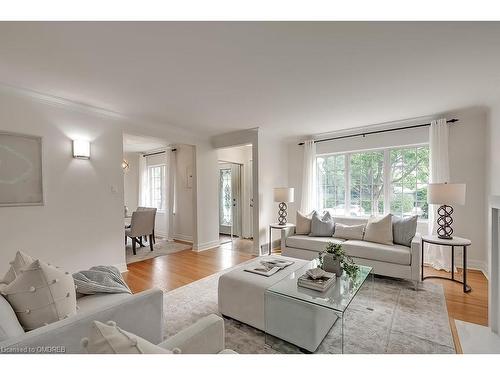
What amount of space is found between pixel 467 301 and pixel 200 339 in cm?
304

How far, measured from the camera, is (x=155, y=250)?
4891 mm

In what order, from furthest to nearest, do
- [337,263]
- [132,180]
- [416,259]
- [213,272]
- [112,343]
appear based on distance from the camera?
[132,180]
[213,272]
[416,259]
[337,263]
[112,343]

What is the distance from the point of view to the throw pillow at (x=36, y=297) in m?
1.15

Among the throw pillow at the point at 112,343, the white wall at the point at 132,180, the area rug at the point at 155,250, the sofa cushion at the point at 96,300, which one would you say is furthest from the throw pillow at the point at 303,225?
the white wall at the point at 132,180

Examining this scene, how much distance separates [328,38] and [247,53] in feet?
2.07

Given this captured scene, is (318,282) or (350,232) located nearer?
(318,282)

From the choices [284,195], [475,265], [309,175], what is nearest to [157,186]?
[284,195]

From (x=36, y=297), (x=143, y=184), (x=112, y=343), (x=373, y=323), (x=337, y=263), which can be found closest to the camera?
(x=112, y=343)

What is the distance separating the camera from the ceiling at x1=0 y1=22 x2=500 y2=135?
1.66m

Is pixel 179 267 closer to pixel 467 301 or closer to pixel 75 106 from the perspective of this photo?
pixel 75 106

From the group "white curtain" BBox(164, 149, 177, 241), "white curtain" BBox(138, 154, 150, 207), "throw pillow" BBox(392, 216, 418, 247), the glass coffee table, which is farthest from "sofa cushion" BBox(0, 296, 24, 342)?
"white curtain" BBox(138, 154, 150, 207)

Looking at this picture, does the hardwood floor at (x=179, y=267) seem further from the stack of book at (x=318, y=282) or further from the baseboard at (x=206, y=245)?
the stack of book at (x=318, y=282)

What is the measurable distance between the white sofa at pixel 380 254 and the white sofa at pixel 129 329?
8.72ft
